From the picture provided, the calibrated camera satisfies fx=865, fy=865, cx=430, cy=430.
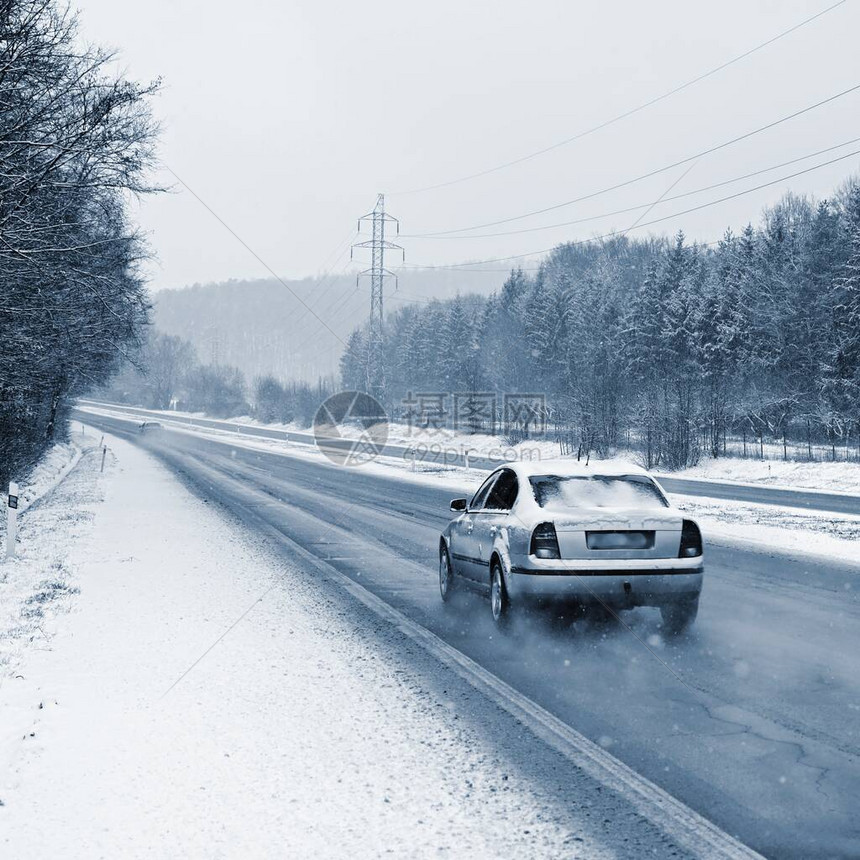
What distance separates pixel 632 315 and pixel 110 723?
56.0 meters

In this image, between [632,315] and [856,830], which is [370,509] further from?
[632,315]

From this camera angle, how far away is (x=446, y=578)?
401 inches

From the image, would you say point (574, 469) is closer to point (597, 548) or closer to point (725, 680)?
point (597, 548)

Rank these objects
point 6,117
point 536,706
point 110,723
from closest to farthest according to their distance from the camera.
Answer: point 110,723, point 536,706, point 6,117

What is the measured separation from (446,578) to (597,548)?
280cm

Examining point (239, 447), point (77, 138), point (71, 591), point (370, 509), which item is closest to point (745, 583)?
point (71, 591)

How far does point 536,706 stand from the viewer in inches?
233

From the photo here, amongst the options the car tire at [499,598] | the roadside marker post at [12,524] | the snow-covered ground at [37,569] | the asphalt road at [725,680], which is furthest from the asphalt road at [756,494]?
the roadside marker post at [12,524]

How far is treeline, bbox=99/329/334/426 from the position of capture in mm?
82938

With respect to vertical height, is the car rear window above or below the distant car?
above

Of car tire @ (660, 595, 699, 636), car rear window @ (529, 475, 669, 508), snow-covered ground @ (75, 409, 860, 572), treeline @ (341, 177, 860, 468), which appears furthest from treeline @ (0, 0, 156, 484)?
A: treeline @ (341, 177, 860, 468)

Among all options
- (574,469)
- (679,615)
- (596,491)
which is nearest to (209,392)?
(574,469)

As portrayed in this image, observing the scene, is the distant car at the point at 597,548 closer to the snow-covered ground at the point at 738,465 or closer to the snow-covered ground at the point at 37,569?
the snow-covered ground at the point at 37,569

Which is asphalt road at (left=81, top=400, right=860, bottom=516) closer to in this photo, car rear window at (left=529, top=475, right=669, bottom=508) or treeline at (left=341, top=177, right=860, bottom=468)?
treeline at (left=341, top=177, right=860, bottom=468)
